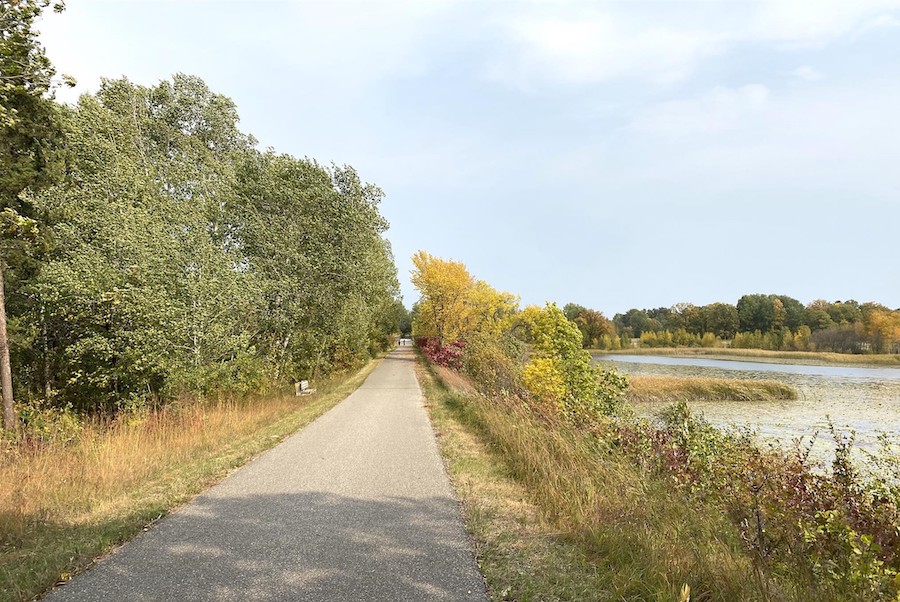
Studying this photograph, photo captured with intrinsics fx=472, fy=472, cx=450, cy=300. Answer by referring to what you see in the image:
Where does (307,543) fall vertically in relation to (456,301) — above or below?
below

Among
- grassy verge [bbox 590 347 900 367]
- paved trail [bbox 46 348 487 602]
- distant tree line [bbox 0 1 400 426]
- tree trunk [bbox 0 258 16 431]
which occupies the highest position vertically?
distant tree line [bbox 0 1 400 426]

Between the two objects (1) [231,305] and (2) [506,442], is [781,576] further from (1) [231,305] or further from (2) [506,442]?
(1) [231,305]

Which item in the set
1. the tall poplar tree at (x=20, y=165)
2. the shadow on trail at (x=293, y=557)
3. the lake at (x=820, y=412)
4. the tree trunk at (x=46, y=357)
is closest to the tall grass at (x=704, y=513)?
the shadow on trail at (x=293, y=557)

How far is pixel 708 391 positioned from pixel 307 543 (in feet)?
99.3

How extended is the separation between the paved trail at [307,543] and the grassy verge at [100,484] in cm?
28

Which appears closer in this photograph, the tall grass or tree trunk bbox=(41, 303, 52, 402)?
the tall grass

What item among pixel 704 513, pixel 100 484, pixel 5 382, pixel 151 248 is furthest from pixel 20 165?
pixel 704 513

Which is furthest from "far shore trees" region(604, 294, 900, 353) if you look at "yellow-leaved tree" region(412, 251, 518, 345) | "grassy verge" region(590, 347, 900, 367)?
"yellow-leaved tree" region(412, 251, 518, 345)

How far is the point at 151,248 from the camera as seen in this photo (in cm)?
1169

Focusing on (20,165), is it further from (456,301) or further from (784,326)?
(784,326)

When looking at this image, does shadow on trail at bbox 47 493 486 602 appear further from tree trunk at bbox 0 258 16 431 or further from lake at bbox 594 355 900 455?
lake at bbox 594 355 900 455

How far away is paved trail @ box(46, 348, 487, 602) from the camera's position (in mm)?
3406

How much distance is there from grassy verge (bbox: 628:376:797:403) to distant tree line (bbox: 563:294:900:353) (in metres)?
54.1

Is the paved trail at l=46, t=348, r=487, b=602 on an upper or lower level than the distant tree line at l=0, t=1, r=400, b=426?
lower
